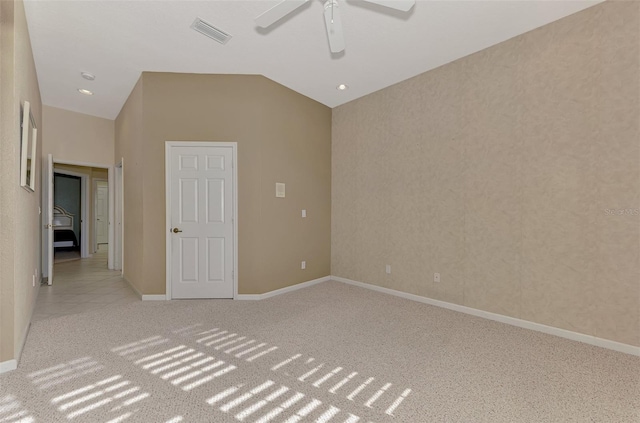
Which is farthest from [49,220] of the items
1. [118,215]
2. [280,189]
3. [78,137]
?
[280,189]

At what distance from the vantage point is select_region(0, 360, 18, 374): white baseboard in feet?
6.77

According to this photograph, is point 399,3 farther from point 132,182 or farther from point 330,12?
point 132,182

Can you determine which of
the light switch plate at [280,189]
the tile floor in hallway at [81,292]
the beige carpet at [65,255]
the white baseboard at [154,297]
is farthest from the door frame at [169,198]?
the beige carpet at [65,255]

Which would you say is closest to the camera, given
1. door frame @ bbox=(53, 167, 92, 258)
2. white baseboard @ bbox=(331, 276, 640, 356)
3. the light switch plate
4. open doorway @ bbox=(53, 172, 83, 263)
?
white baseboard @ bbox=(331, 276, 640, 356)

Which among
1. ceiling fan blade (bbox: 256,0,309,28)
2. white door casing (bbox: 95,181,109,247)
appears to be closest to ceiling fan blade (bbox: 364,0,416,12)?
ceiling fan blade (bbox: 256,0,309,28)

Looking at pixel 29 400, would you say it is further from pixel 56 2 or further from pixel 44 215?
pixel 44 215

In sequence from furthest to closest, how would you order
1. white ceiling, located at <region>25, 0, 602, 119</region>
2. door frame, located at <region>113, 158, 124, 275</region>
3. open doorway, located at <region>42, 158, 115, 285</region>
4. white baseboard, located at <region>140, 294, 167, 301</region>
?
open doorway, located at <region>42, 158, 115, 285</region>
door frame, located at <region>113, 158, 124, 275</region>
white baseboard, located at <region>140, 294, 167, 301</region>
white ceiling, located at <region>25, 0, 602, 119</region>

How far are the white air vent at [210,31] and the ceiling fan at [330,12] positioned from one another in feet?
3.56

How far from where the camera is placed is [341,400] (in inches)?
70.6

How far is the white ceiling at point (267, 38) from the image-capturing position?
8.52 ft

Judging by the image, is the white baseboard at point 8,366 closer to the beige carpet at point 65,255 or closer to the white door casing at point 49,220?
the white door casing at point 49,220

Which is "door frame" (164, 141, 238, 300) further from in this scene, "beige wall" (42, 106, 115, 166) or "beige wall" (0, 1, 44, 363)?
"beige wall" (42, 106, 115, 166)

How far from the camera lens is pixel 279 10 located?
1.94 metres

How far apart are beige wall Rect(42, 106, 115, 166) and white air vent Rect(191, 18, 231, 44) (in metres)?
4.03
